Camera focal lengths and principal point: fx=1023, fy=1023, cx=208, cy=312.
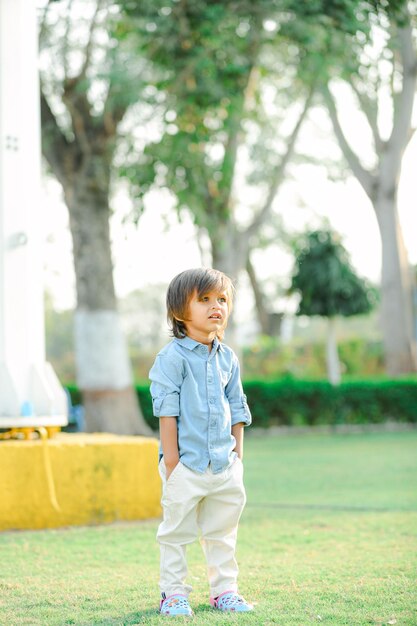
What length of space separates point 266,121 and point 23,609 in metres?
17.9

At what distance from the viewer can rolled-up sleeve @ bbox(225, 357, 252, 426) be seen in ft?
14.2

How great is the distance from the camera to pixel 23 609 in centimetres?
418

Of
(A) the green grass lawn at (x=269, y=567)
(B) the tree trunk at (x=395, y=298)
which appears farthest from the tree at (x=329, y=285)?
(A) the green grass lawn at (x=269, y=567)

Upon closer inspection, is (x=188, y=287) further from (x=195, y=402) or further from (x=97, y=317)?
(x=97, y=317)

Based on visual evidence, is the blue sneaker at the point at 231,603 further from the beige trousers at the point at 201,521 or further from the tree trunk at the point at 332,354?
the tree trunk at the point at 332,354

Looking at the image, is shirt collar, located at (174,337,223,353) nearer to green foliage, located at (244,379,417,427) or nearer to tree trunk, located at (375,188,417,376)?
green foliage, located at (244,379,417,427)

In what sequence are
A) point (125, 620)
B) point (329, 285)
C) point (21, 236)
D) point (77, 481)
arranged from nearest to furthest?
point (125, 620)
point (77, 481)
point (21, 236)
point (329, 285)

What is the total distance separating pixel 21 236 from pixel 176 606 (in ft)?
12.0

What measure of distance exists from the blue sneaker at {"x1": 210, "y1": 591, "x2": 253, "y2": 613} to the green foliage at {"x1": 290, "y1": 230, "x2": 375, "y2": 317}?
53.3 feet

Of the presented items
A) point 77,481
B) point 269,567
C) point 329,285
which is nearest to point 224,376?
point 269,567

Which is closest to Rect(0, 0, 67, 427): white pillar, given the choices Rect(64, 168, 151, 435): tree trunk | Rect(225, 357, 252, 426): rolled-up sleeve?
Rect(225, 357, 252, 426): rolled-up sleeve

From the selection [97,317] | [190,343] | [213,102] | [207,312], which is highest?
[213,102]

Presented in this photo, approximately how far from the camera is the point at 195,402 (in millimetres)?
4168

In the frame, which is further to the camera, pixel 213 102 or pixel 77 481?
pixel 213 102
